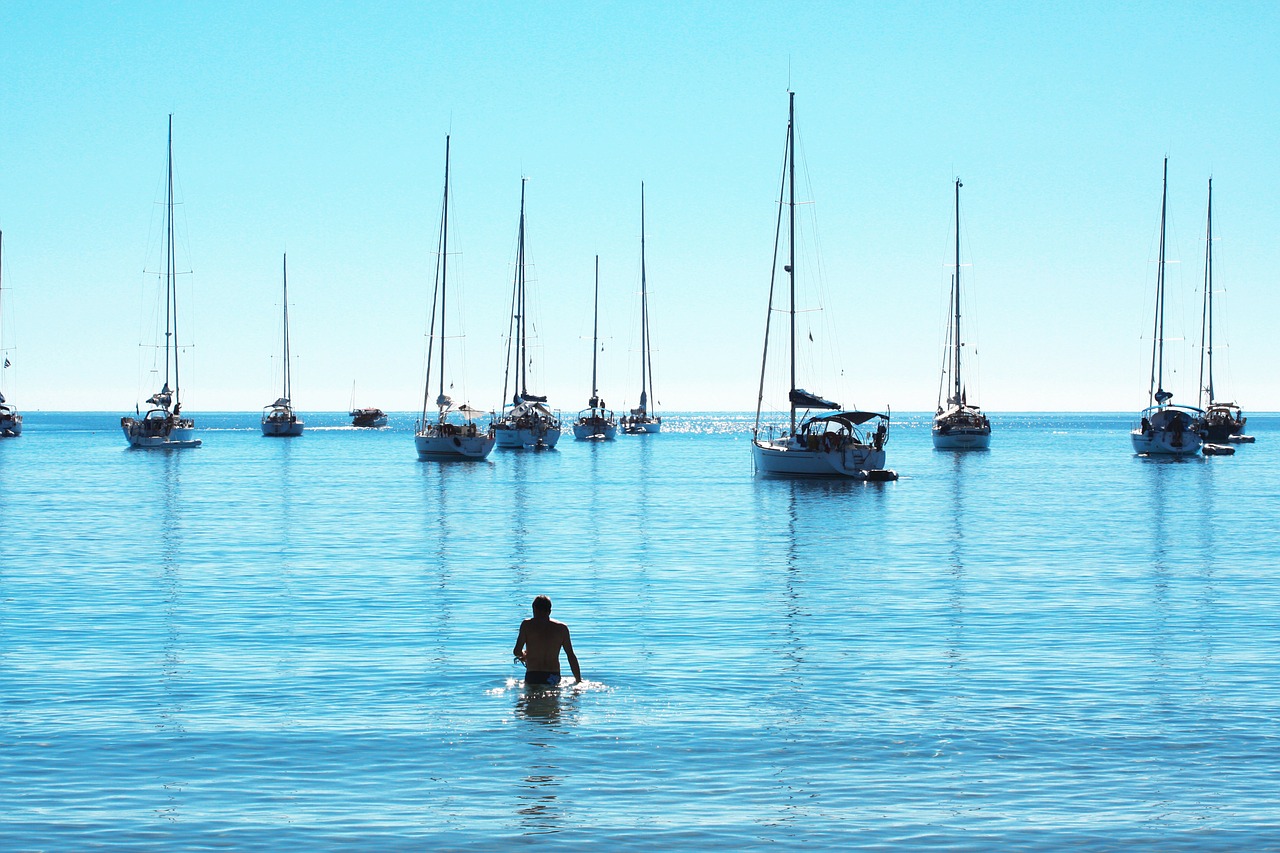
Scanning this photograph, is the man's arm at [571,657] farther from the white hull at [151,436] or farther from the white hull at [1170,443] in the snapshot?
the white hull at [151,436]

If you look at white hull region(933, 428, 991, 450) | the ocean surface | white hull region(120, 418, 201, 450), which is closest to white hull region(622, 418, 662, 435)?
white hull region(933, 428, 991, 450)

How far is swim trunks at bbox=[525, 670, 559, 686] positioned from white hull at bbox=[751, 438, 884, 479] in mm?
48103

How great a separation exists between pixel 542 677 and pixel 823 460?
4851 centimetres

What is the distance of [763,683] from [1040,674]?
162 inches

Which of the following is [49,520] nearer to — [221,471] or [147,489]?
[147,489]

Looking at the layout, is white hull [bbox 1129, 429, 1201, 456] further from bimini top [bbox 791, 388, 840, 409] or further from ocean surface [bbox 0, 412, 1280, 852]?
ocean surface [bbox 0, 412, 1280, 852]

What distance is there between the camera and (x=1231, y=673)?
63.1 ft

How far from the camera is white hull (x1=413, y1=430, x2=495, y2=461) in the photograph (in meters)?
87.9

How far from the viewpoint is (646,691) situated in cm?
1780

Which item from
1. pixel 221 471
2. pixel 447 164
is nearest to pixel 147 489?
pixel 221 471

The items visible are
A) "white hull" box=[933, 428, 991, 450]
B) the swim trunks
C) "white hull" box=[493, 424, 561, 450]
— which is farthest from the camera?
"white hull" box=[933, 428, 991, 450]

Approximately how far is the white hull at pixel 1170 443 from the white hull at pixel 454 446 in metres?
48.4

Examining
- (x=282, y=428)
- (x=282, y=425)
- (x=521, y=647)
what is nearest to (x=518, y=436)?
(x=282, y=428)

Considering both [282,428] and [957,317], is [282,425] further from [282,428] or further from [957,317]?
[957,317]
